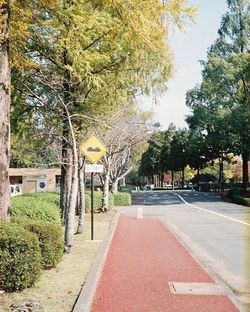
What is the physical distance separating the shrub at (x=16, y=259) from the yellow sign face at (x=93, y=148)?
5820 mm

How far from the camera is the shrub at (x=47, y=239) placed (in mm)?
8555

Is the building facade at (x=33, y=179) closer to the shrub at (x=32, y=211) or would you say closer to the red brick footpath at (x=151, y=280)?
the red brick footpath at (x=151, y=280)

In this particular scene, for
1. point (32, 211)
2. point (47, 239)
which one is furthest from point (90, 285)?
point (32, 211)

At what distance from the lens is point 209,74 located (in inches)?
1634

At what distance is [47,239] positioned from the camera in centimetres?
860

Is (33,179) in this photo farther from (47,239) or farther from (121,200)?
(47,239)

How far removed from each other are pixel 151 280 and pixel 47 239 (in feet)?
6.80

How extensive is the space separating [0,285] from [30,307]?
42.8 inches

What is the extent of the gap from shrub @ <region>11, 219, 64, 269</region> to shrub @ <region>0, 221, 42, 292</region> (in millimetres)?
1362

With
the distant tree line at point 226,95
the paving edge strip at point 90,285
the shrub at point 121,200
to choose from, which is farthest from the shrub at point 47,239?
the distant tree line at point 226,95

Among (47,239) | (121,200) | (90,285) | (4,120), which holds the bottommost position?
(90,285)

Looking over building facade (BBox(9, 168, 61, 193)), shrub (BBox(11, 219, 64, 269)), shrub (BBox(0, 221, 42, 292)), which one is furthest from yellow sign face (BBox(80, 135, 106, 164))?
building facade (BBox(9, 168, 61, 193))

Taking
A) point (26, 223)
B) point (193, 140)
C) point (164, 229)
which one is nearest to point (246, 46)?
point (193, 140)

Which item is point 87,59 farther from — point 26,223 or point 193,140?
point 193,140
